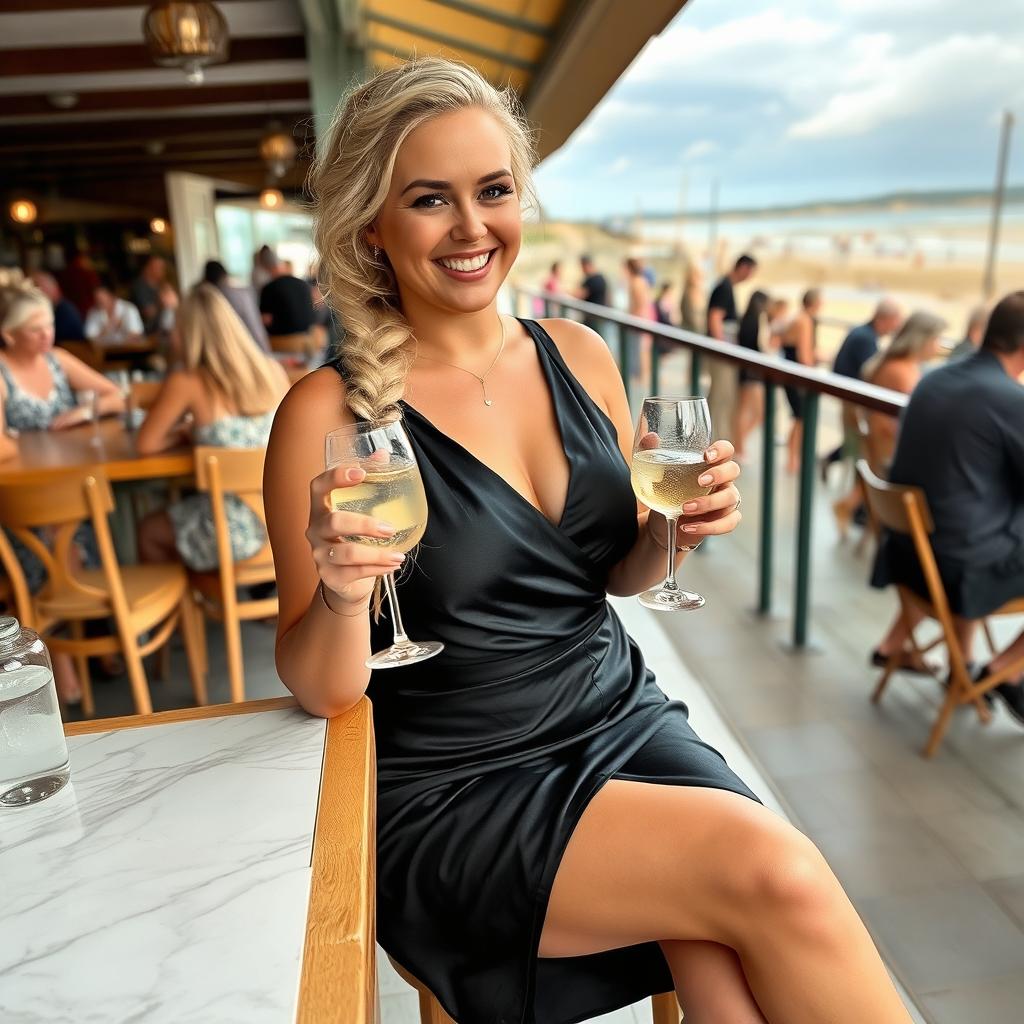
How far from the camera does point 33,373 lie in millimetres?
3590

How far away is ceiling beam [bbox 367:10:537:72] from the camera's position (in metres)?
6.33

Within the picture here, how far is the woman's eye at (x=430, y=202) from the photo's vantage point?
50.4 inches

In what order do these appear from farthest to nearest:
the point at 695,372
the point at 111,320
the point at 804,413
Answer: the point at 111,320 → the point at 695,372 → the point at 804,413

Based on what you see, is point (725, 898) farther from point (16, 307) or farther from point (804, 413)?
point (16, 307)

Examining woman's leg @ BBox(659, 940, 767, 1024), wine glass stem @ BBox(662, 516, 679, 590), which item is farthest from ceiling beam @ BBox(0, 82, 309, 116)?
woman's leg @ BBox(659, 940, 767, 1024)

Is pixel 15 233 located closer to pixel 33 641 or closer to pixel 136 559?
pixel 136 559

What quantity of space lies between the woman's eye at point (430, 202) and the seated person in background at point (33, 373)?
8.34 feet

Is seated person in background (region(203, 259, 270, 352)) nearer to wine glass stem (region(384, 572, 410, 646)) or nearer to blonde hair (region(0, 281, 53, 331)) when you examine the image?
blonde hair (region(0, 281, 53, 331))

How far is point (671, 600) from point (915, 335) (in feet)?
12.9

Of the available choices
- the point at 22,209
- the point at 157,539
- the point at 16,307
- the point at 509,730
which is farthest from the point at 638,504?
the point at 22,209

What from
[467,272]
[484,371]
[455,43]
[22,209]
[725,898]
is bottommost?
[725,898]

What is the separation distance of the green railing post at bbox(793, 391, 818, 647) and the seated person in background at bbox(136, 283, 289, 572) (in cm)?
186

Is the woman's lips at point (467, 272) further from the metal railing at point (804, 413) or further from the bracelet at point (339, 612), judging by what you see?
the metal railing at point (804, 413)

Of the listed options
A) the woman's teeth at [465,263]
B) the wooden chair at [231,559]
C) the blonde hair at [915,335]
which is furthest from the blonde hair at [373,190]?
the blonde hair at [915,335]
